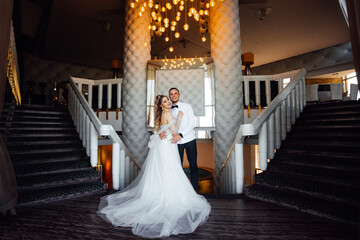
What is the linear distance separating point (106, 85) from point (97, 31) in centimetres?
332

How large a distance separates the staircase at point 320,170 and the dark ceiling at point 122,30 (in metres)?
4.08

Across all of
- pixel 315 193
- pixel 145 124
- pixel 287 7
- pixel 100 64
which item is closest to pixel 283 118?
pixel 315 193

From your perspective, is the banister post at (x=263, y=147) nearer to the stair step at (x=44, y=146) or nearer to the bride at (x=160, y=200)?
the bride at (x=160, y=200)

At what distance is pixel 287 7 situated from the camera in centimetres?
604

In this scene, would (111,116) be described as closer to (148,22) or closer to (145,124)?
(145,124)

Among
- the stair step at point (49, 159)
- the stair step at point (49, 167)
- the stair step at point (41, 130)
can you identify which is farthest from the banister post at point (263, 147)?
the stair step at point (41, 130)

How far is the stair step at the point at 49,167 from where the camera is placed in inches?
110

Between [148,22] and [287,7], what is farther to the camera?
[287,7]

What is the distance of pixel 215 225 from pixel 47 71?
10.4 meters

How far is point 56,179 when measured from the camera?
2.79 metres

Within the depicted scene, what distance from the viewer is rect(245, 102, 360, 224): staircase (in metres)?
2.05

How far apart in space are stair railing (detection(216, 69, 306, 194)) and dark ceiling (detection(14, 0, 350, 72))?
3.42 meters

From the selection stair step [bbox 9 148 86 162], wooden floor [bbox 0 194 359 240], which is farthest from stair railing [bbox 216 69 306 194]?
stair step [bbox 9 148 86 162]

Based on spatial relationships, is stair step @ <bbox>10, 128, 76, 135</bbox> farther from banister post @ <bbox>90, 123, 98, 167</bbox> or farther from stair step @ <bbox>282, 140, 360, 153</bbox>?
stair step @ <bbox>282, 140, 360, 153</bbox>
